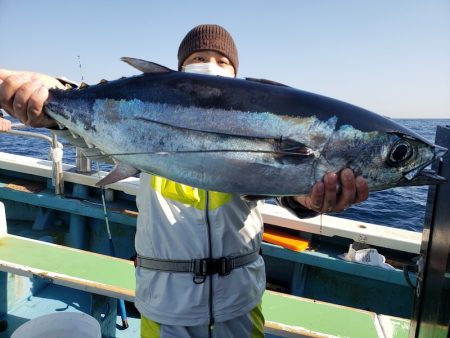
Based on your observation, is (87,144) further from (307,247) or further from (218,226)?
(307,247)

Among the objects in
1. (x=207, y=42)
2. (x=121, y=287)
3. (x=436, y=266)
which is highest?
(x=207, y=42)

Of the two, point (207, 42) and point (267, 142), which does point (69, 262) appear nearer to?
point (207, 42)

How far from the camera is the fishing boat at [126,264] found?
302 cm

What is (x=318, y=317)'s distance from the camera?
293cm

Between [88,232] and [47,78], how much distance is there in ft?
13.7

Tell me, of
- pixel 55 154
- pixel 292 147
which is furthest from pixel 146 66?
pixel 55 154

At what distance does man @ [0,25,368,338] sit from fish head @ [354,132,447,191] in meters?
0.41

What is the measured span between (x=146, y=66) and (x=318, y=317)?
2.44 meters

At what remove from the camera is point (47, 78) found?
2.03m

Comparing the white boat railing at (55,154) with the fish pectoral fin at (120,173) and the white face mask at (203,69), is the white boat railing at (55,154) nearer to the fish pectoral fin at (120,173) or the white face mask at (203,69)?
the white face mask at (203,69)

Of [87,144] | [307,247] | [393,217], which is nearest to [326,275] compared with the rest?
[307,247]

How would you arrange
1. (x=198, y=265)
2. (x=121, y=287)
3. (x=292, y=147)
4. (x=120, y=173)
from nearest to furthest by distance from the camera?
(x=292, y=147), (x=120, y=173), (x=198, y=265), (x=121, y=287)

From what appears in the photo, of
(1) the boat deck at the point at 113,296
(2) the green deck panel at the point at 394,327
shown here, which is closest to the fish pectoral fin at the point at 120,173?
(1) the boat deck at the point at 113,296

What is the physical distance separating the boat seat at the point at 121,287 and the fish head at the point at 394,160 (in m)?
1.62
